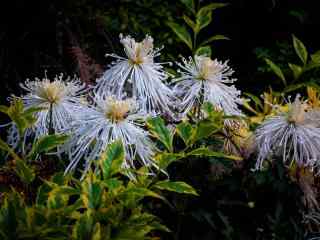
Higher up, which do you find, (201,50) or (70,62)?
(70,62)

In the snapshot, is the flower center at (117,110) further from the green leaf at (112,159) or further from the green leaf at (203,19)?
the green leaf at (203,19)

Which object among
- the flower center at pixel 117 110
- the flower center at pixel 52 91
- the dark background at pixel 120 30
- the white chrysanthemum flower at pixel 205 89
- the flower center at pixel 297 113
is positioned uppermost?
the dark background at pixel 120 30

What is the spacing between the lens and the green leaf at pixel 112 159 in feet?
3.45

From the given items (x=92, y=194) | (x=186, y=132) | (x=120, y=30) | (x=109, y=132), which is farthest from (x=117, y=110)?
(x=120, y=30)

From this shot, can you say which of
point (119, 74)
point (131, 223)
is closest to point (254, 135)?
point (119, 74)

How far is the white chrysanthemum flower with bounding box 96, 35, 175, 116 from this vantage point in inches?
54.3

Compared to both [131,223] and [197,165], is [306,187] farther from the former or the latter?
[131,223]

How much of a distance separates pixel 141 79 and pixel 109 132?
212 mm

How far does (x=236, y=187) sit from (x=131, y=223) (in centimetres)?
39

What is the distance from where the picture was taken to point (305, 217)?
1.42 m

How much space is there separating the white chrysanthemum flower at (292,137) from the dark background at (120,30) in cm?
82

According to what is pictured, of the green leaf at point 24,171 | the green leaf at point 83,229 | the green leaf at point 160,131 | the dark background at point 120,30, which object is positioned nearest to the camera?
the green leaf at point 83,229

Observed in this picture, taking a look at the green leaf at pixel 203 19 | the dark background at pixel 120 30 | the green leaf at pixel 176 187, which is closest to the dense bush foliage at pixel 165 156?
the green leaf at pixel 176 187

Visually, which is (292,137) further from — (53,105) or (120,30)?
(120,30)
